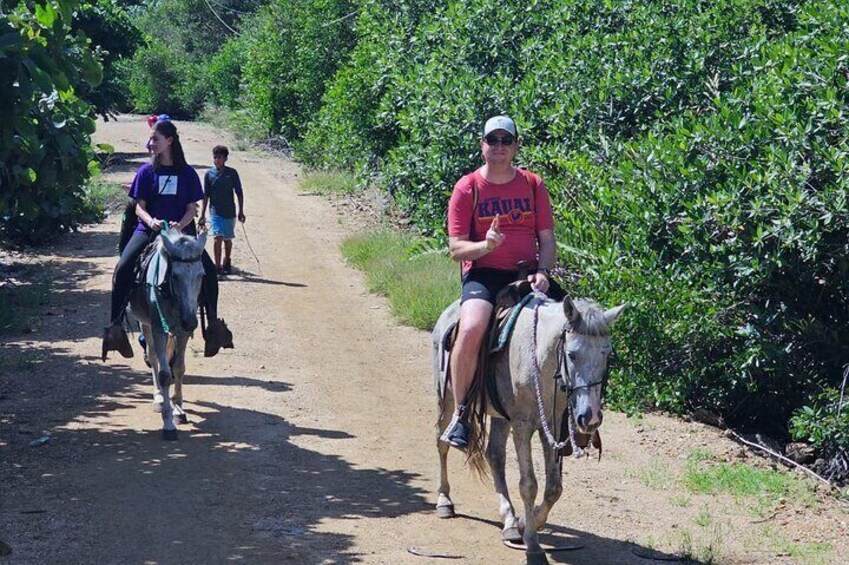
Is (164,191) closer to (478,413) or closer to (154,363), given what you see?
(154,363)

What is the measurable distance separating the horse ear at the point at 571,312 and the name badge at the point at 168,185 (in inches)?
195

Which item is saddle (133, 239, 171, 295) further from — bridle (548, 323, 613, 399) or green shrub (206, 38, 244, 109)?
green shrub (206, 38, 244, 109)

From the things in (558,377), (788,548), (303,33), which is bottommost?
(788,548)

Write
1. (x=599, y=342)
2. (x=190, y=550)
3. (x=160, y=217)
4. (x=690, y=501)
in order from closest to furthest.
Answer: (x=599, y=342) → (x=190, y=550) → (x=690, y=501) → (x=160, y=217)

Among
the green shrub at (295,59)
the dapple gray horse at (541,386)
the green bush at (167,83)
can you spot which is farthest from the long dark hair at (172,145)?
the green bush at (167,83)

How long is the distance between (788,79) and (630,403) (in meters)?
3.27

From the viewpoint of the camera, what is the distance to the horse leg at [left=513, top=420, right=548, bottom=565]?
22.6 ft

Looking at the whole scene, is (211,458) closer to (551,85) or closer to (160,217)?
(160,217)

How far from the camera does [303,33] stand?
31562 millimetres

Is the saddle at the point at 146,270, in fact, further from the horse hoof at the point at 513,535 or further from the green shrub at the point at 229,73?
the green shrub at the point at 229,73

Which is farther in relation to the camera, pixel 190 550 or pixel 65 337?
pixel 65 337

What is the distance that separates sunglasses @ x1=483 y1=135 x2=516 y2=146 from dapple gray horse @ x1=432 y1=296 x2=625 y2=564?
979mm

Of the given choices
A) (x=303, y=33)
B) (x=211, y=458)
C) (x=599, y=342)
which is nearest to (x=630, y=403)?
(x=211, y=458)

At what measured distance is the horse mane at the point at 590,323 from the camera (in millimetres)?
6457
